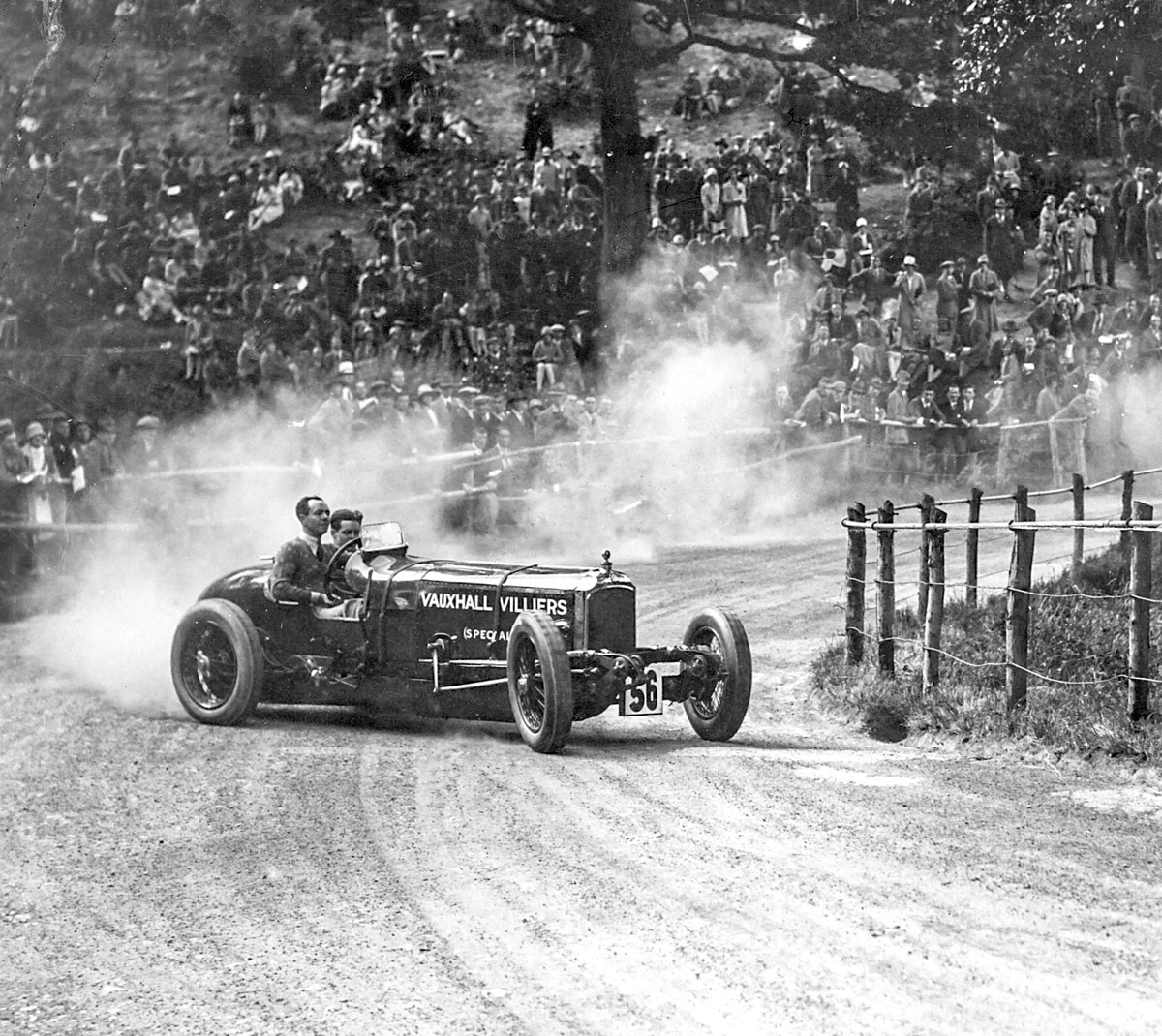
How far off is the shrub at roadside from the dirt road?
12.4 inches

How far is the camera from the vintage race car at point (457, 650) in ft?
26.8

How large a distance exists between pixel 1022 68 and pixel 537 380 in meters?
8.47

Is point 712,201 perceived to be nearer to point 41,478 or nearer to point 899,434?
point 899,434

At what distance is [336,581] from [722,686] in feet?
8.26

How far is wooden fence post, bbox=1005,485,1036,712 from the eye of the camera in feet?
27.3

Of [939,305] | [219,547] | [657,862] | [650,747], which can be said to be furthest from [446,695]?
[939,305]

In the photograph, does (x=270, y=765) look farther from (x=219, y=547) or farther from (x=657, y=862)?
(x=219, y=547)

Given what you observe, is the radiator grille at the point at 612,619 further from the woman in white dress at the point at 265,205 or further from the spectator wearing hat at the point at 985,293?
the woman in white dress at the point at 265,205

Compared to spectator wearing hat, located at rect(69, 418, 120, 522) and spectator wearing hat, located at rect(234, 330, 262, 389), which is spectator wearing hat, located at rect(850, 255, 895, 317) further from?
spectator wearing hat, located at rect(69, 418, 120, 522)

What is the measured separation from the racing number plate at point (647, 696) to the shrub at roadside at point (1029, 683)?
1.57m

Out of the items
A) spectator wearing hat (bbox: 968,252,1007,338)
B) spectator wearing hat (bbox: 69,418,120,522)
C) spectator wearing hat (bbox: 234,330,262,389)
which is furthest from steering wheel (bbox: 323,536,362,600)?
spectator wearing hat (bbox: 968,252,1007,338)

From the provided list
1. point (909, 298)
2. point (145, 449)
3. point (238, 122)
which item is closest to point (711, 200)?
point (909, 298)

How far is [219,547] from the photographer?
17734mm

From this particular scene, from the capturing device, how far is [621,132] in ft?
73.0
